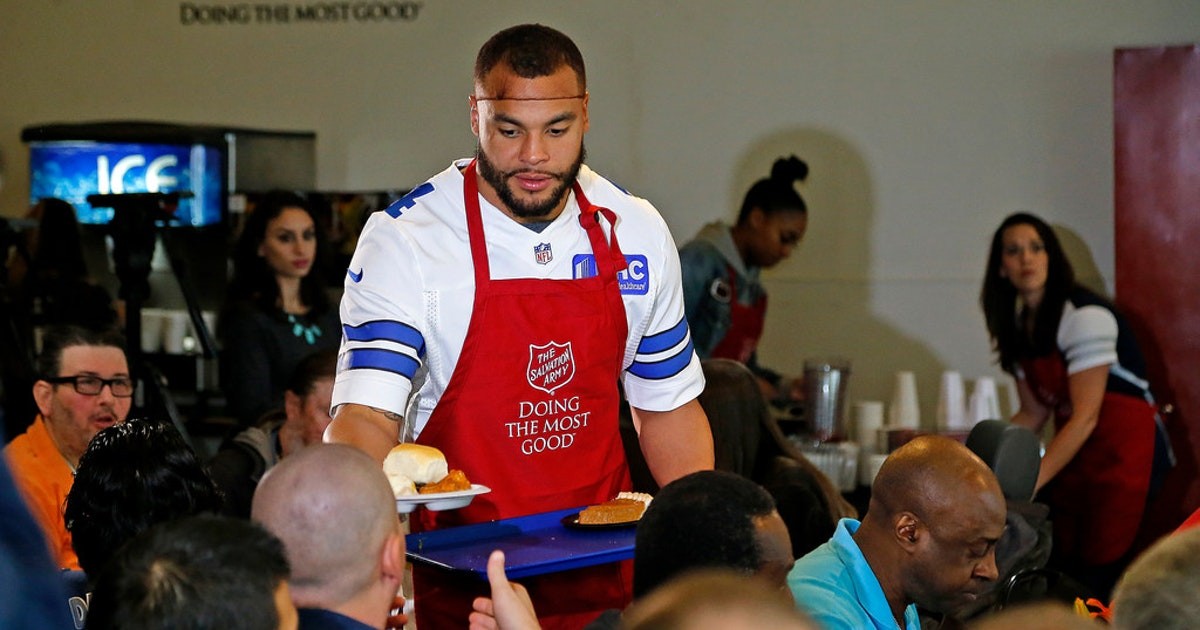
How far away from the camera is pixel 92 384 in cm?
335

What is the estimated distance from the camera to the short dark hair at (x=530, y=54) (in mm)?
2496

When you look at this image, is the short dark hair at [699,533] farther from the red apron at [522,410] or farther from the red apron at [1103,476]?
the red apron at [1103,476]

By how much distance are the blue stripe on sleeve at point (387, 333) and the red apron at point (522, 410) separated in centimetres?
9

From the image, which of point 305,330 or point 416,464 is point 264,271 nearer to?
point 305,330

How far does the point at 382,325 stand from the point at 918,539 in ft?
3.10

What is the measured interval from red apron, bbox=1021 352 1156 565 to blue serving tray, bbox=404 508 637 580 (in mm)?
2853

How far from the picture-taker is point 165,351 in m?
6.30

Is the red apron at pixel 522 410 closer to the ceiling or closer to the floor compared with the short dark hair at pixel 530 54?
closer to the floor

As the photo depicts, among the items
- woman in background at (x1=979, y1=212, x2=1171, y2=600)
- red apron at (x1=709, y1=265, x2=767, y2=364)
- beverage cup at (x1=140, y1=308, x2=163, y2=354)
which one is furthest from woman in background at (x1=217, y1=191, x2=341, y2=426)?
woman in background at (x1=979, y1=212, x2=1171, y2=600)

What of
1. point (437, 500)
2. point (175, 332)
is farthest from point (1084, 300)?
point (175, 332)

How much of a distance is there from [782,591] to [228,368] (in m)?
3.09

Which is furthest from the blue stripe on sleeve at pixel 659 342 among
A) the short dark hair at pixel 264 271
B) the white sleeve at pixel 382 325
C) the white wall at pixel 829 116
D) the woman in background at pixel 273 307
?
the white wall at pixel 829 116

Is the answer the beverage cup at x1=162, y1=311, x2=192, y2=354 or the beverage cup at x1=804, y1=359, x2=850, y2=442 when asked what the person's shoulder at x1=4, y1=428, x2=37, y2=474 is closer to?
the beverage cup at x1=804, y1=359, x2=850, y2=442

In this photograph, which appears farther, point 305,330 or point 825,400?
point 825,400
